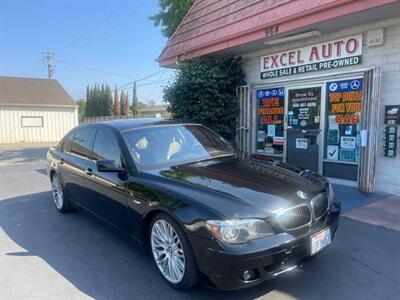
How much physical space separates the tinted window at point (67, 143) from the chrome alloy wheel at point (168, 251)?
2635 mm

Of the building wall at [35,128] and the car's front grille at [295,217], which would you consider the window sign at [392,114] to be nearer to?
the car's front grille at [295,217]

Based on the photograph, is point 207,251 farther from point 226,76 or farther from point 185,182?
point 226,76

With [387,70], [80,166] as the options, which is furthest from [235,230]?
[387,70]

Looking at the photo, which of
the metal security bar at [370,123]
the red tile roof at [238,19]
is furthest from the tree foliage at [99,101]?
the metal security bar at [370,123]

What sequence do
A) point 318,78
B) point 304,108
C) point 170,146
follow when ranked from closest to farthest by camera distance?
point 170,146
point 318,78
point 304,108

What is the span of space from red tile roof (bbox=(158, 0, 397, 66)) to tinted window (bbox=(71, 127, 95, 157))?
12.8 feet

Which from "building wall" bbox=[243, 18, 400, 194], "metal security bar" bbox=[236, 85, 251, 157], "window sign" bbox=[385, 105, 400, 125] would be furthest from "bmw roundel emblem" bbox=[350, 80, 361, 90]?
"metal security bar" bbox=[236, 85, 251, 157]

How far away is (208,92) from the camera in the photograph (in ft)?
25.7

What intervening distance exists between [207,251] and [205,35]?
649 cm

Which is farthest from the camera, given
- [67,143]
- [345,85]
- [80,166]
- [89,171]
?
[345,85]

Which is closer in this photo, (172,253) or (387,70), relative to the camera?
(172,253)

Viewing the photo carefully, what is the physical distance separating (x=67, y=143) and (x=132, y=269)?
2.66 meters

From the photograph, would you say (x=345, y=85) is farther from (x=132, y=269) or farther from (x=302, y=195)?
(x=132, y=269)

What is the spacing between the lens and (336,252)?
11.7 ft
